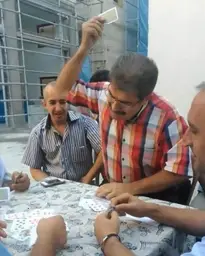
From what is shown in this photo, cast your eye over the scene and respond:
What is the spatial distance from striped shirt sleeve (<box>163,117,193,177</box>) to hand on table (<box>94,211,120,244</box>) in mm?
362

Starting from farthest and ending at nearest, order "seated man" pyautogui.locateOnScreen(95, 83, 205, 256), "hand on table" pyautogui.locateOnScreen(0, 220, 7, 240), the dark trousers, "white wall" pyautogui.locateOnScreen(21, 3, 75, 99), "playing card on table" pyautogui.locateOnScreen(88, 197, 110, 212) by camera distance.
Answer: "white wall" pyautogui.locateOnScreen(21, 3, 75, 99) < the dark trousers < "playing card on table" pyautogui.locateOnScreen(88, 197, 110, 212) < "hand on table" pyautogui.locateOnScreen(0, 220, 7, 240) < "seated man" pyautogui.locateOnScreen(95, 83, 205, 256)

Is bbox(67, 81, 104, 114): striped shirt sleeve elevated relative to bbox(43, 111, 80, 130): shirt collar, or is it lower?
elevated

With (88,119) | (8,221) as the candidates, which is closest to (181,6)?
(88,119)

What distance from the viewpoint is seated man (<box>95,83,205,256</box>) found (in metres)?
0.64

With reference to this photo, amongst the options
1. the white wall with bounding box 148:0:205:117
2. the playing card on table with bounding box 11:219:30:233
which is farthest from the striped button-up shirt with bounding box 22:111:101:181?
the white wall with bounding box 148:0:205:117

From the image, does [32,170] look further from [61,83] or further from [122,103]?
[122,103]

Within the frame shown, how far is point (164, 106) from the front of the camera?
1.12 m

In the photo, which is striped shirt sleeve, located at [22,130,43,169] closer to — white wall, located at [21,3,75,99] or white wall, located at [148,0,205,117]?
white wall, located at [148,0,205,117]

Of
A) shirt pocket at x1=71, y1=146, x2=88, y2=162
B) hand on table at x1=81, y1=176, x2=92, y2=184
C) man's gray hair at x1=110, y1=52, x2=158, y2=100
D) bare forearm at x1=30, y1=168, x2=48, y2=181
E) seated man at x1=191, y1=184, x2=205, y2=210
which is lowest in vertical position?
hand on table at x1=81, y1=176, x2=92, y2=184

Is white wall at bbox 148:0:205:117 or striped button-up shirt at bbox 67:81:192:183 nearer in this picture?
striped button-up shirt at bbox 67:81:192:183

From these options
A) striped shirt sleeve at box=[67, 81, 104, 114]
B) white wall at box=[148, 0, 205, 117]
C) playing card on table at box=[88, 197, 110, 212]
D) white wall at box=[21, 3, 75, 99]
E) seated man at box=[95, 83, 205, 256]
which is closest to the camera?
seated man at box=[95, 83, 205, 256]

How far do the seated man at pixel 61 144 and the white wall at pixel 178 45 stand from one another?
46.7 inches

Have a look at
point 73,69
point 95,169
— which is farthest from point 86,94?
point 95,169

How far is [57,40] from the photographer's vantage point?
5.97 m
